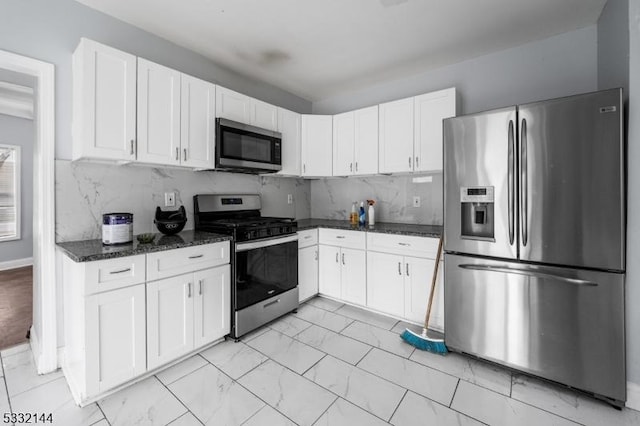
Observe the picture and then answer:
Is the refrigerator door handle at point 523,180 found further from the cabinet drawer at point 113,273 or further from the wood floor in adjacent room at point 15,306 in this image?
the wood floor in adjacent room at point 15,306

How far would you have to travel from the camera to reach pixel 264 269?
101 inches

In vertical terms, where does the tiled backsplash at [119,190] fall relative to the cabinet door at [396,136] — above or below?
below

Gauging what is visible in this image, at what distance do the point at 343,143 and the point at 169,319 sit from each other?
246 cm

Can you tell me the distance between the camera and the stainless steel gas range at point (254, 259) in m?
2.36

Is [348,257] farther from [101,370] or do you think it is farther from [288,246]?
[101,370]

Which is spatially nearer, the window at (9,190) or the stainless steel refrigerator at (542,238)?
the stainless steel refrigerator at (542,238)

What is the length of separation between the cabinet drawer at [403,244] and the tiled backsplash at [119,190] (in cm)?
155

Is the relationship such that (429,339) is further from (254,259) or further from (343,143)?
(343,143)

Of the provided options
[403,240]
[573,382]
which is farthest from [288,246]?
[573,382]

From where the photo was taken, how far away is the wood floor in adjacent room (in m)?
2.44

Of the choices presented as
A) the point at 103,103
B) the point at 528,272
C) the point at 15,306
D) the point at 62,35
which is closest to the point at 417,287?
the point at 528,272

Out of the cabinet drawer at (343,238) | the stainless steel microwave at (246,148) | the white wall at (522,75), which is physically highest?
the white wall at (522,75)

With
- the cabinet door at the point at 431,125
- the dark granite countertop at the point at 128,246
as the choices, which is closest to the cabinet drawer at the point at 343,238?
the cabinet door at the point at 431,125

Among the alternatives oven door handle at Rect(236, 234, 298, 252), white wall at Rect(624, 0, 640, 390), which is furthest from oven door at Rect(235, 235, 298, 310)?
white wall at Rect(624, 0, 640, 390)
